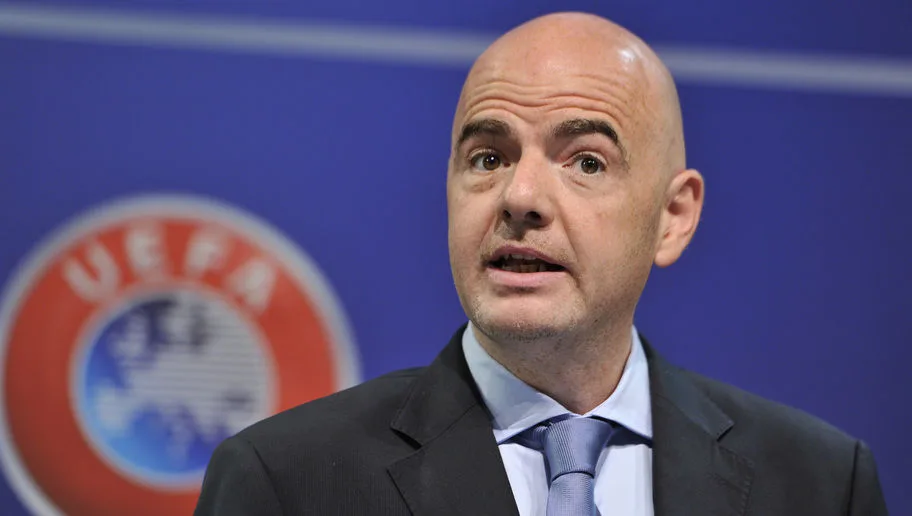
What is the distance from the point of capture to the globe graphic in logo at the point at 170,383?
227 centimetres

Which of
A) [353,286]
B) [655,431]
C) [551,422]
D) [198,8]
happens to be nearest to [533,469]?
[551,422]

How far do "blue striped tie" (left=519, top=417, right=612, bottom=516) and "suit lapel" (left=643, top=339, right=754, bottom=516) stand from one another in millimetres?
93

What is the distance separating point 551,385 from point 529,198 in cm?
31

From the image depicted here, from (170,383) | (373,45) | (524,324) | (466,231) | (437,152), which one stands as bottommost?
(170,383)

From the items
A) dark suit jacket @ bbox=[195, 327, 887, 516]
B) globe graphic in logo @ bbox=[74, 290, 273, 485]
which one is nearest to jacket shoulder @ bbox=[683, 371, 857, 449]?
dark suit jacket @ bbox=[195, 327, 887, 516]

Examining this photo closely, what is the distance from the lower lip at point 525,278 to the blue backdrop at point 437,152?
2.54 feet

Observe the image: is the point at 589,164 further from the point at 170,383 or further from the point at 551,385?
the point at 170,383

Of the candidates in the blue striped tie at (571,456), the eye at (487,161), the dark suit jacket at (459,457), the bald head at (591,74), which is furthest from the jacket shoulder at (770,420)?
the eye at (487,161)

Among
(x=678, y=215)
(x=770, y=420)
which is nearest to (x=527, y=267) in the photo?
(x=678, y=215)

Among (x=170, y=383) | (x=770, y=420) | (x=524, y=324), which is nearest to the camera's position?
(x=524, y=324)

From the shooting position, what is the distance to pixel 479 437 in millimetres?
1584

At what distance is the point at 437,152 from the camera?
7.72 ft

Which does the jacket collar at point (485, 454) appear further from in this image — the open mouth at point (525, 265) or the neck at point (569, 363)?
the open mouth at point (525, 265)

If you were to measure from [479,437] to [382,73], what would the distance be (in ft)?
3.34
